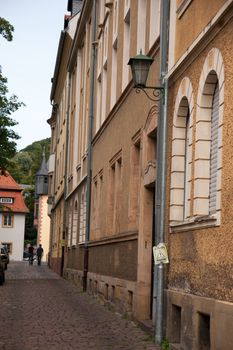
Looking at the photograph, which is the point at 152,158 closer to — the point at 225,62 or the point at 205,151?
the point at 205,151

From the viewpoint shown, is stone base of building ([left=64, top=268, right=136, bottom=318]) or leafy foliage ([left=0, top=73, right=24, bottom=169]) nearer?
stone base of building ([left=64, top=268, right=136, bottom=318])

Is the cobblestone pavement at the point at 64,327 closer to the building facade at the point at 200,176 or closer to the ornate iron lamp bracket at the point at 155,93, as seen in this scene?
the building facade at the point at 200,176

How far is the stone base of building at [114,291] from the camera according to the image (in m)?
15.1

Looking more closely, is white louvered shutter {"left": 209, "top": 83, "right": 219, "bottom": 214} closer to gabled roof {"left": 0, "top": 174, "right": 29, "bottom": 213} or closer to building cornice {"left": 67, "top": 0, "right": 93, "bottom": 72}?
building cornice {"left": 67, "top": 0, "right": 93, "bottom": 72}

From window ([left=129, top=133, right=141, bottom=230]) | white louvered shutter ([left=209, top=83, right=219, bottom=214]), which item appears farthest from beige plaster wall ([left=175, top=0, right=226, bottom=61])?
window ([left=129, top=133, right=141, bottom=230])

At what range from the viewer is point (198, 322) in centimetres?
958

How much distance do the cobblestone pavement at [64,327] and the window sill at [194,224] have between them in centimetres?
190

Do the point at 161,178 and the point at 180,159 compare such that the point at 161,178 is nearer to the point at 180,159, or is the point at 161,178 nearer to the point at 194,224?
the point at 180,159

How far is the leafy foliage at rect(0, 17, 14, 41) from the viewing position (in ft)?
96.9

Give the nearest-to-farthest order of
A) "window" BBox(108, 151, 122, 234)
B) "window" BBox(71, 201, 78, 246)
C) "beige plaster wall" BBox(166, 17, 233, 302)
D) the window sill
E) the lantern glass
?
"beige plaster wall" BBox(166, 17, 233, 302) < the window sill < the lantern glass < "window" BBox(108, 151, 122, 234) < "window" BBox(71, 201, 78, 246)

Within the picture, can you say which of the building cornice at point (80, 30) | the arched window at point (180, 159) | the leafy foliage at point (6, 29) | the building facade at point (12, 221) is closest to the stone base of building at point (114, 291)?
the arched window at point (180, 159)

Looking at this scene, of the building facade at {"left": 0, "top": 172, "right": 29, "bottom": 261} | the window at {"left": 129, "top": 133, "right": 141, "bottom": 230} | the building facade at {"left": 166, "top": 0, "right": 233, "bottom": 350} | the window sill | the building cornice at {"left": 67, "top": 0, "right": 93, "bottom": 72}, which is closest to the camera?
the building facade at {"left": 166, "top": 0, "right": 233, "bottom": 350}

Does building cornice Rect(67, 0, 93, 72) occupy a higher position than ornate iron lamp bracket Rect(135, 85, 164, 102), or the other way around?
building cornice Rect(67, 0, 93, 72)

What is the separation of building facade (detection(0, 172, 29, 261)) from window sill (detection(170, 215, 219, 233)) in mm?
Answer: 71623
